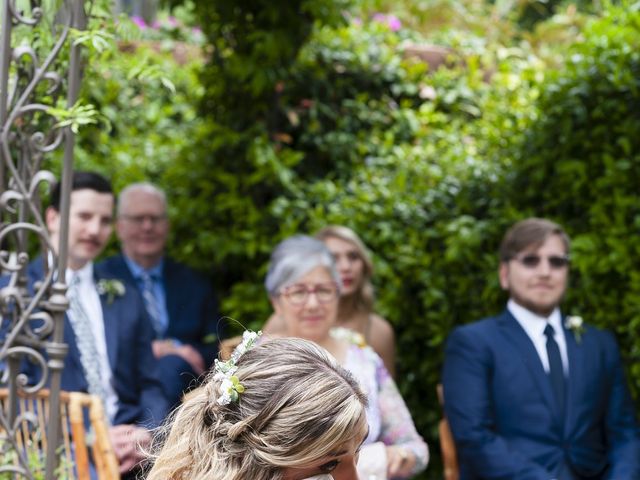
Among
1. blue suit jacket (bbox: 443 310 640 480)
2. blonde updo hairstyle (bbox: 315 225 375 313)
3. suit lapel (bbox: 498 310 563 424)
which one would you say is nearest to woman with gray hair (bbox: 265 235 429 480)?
blue suit jacket (bbox: 443 310 640 480)

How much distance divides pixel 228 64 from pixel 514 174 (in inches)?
78.0

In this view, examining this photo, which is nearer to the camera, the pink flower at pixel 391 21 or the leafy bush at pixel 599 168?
the leafy bush at pixel 599 168

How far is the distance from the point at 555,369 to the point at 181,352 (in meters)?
1.90

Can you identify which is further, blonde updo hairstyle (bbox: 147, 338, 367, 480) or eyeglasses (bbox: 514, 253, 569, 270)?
eyeglasses (bbox: 514, 253, 569, 270)

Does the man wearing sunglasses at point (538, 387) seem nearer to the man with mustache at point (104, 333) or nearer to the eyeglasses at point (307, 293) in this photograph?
the eyeglasses at point (307, 293)

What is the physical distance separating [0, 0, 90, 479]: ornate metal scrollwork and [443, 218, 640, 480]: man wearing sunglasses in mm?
1877

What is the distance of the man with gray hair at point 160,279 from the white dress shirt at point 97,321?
82 cm

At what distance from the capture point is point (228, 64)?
20.8 feet

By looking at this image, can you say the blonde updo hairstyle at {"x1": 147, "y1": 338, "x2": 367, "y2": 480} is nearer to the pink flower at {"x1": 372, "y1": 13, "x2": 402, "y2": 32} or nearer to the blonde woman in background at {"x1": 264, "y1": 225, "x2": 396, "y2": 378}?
the blonde woman in background at {"x1": 264, "y1": 225, "x2": 396, "y2": 378}

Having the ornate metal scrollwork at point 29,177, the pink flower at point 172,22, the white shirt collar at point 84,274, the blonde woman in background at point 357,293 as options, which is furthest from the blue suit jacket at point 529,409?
the pink flower at point 172,22

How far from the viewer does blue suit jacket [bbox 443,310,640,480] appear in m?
4.23

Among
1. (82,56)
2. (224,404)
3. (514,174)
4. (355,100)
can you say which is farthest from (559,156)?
(224,404)

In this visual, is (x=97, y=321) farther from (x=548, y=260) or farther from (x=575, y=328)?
(x=575, y=328)

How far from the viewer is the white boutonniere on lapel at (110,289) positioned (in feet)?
15.1
